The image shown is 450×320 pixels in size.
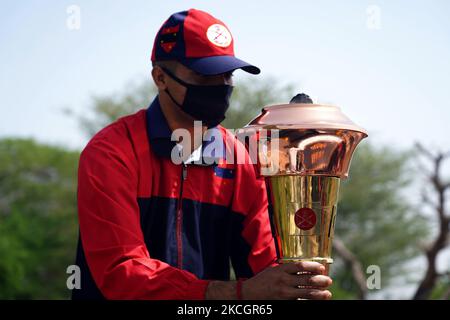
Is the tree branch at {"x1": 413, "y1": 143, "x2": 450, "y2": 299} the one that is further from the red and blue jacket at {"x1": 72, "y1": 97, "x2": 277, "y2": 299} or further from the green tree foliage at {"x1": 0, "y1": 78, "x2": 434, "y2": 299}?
the green tree foliage at {"x1": 0, "y1": 78, "x2": 434, "y2": 299}

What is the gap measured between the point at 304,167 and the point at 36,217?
28427 mm

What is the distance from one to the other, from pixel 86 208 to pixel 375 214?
27.6m

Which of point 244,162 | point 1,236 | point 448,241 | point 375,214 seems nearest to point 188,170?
point 244,162

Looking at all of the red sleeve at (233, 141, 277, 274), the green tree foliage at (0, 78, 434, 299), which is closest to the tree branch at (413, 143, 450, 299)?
the red sleeve at (233, 141, 277, 274)

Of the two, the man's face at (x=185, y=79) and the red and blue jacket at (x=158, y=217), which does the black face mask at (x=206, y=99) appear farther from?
the red and blue jacket at (x=158, y=217)

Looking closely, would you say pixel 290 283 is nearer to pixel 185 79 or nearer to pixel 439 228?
pixel 185 79

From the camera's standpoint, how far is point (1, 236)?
27312 millimetres

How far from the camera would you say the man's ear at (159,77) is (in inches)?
160

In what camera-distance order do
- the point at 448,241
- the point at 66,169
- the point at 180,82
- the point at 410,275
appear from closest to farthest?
the point at 180,82 → the point at 448,241 → the point at 410,275 → the point at 66,169

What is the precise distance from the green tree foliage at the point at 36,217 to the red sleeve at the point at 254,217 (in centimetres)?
2213

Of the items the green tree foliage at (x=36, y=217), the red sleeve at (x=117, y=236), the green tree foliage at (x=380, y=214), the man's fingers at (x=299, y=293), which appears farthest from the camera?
the green tree foliage at (x=380, y=214)

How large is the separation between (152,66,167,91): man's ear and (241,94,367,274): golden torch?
76 centimetres

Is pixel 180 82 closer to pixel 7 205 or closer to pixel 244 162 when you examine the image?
pixel 244 162

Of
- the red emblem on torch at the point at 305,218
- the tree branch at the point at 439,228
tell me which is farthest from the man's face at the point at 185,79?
the tree branch at the point at 439,228
